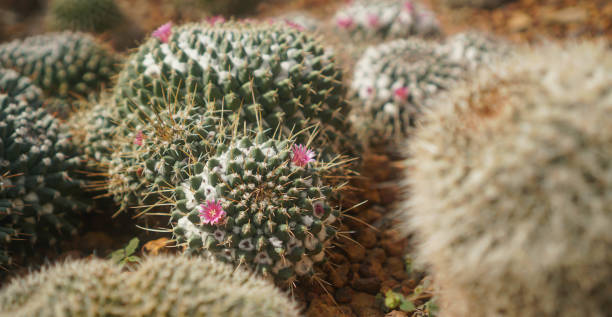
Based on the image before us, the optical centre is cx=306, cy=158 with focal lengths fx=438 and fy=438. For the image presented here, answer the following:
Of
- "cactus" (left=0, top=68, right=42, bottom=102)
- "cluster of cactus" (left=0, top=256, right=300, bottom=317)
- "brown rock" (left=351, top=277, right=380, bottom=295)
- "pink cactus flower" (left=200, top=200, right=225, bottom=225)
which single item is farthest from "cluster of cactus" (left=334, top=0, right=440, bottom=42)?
"cluster of cactus" (left=0, top=256, right=300, bottom=317)

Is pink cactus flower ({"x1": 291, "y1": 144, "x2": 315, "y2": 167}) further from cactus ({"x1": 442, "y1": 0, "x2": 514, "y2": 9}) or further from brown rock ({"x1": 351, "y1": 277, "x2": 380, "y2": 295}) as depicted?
cactus ({"x1": 442, "y1": 0, "x2": 514, "y2": 9})

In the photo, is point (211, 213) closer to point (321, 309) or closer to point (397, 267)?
point (321, 309)

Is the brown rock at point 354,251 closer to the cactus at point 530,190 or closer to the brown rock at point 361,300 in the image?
the brown rock at point 361,300

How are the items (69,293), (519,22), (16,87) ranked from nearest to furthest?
(69,293) < (16,87) < (519,22)

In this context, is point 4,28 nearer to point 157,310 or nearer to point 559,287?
point 157,310

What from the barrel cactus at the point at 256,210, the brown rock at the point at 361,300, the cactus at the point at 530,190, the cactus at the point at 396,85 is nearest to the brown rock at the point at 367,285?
the brown rock at the point at 361,300

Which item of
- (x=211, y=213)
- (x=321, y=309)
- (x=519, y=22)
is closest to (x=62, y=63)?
(x=211, y=213)
